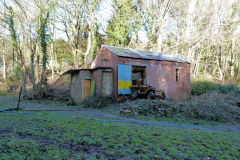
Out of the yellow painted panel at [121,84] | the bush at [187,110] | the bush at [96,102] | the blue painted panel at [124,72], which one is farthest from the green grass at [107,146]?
the blue painted panel at [124,72]

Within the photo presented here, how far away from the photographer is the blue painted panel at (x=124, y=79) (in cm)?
1173

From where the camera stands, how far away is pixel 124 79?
12.0 meters

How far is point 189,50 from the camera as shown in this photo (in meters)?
24.0

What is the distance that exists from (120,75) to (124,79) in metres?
0.44

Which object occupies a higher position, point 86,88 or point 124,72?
point 124,72

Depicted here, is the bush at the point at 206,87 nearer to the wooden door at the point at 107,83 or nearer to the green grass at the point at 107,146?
the wooden door at the point at 107,83

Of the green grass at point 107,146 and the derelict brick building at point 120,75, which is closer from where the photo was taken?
the green grass at point 107,146

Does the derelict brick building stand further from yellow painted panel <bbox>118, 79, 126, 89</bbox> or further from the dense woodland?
the dense woodland

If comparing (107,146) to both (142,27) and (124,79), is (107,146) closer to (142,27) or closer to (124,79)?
(124,79)

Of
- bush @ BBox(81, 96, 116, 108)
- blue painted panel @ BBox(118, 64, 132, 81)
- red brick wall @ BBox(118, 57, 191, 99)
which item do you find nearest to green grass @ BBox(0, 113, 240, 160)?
bush @ BBox(81, 96, 116, 108)

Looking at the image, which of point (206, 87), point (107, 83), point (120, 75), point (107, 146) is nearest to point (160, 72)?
point (120, 75)

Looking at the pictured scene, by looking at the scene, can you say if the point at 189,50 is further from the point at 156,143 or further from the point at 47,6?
the point at 156,143

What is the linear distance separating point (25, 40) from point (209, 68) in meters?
34.9

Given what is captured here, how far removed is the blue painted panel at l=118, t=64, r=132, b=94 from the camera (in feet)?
38.5
